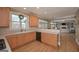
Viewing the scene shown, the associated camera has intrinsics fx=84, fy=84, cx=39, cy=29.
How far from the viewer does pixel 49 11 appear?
3.66 feet

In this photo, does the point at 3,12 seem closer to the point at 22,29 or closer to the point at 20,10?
the point at 20,10

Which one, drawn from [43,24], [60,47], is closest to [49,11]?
[43,24]

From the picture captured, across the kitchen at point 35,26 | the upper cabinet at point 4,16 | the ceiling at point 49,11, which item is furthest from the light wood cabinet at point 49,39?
the upper cabinet at point 4,16

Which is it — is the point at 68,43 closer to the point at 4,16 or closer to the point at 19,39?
the point at 19,39

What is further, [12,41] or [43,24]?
[43,24]

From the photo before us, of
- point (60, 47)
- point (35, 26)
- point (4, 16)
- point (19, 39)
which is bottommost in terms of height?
point (60, 47)

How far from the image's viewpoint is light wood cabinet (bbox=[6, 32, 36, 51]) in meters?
1.11

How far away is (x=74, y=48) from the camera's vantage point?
1.07 m

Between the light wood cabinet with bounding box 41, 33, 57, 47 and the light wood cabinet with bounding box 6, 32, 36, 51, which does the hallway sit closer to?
the light wood cabinet with bounding box 41, 33, 57, 47

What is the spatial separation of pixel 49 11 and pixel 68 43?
0.52 meters

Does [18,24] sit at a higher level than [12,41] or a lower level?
higher

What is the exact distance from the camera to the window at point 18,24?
1.17 metres
